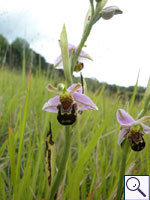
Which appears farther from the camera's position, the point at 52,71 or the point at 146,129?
the point at 52,71

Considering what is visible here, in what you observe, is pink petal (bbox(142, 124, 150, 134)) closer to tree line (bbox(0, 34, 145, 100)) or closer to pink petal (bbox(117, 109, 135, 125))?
pink petal (bbox(117, 109, 135, 125))

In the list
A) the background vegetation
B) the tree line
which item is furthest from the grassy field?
the tree line

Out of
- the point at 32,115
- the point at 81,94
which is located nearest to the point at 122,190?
the point at 81,94

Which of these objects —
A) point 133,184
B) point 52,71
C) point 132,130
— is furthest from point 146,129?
point 52,71

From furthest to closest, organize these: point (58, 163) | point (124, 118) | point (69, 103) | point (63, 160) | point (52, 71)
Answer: point (52, 71) → point (58, 163) → point (124, 118) → point (69, 103) → point (63, 160)

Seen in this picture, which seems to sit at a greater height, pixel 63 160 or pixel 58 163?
pixel 63 160

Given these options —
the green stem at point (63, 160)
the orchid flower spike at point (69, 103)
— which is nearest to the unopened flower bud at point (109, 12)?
the orchid flower spike at point (69, 103)

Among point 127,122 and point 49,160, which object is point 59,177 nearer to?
point 49,160

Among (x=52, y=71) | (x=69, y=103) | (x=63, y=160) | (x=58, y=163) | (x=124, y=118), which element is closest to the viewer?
(x=63, y=160)

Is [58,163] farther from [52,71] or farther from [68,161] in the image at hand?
[52,71]
